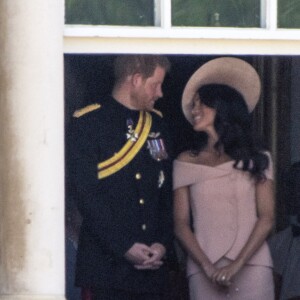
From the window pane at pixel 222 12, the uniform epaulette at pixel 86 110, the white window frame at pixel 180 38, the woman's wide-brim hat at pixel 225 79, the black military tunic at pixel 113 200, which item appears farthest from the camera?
the woman's wide-brim hat at pixel 225 79

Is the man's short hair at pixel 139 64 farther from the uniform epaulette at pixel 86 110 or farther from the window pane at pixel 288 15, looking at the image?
the window pane at pixel 288 15

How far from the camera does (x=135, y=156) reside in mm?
7270

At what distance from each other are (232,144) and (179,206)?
1.26ft

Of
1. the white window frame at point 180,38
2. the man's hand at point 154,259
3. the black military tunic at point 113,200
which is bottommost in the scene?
the man's hand at point 154,259

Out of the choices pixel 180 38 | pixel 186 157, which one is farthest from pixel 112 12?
pixel 186 157

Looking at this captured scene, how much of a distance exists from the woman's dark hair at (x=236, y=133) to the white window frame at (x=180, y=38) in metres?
0.79

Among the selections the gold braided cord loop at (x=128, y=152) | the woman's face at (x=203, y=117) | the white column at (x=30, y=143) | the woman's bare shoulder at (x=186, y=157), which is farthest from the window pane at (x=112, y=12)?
the woman's bare shoulder at (x=186, y=157)

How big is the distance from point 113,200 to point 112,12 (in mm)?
1044

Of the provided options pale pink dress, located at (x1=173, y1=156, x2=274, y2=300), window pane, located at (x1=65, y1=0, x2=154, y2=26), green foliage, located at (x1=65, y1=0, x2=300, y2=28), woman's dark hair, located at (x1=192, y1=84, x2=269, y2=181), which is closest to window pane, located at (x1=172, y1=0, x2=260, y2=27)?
green foliage, located at (x1=65, y1=0, x2=300, y2=28)

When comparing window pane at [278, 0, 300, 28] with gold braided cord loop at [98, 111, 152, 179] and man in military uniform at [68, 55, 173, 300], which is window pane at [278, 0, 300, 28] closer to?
man in military uniform at [68, 55, 173, 300]

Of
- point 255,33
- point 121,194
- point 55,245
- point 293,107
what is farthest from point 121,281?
point 293,107

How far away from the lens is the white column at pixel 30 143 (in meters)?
6.34

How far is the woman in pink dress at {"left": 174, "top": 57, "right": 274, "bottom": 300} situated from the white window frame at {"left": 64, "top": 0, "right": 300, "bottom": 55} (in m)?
0.81

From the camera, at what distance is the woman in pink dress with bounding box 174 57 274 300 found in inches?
291
